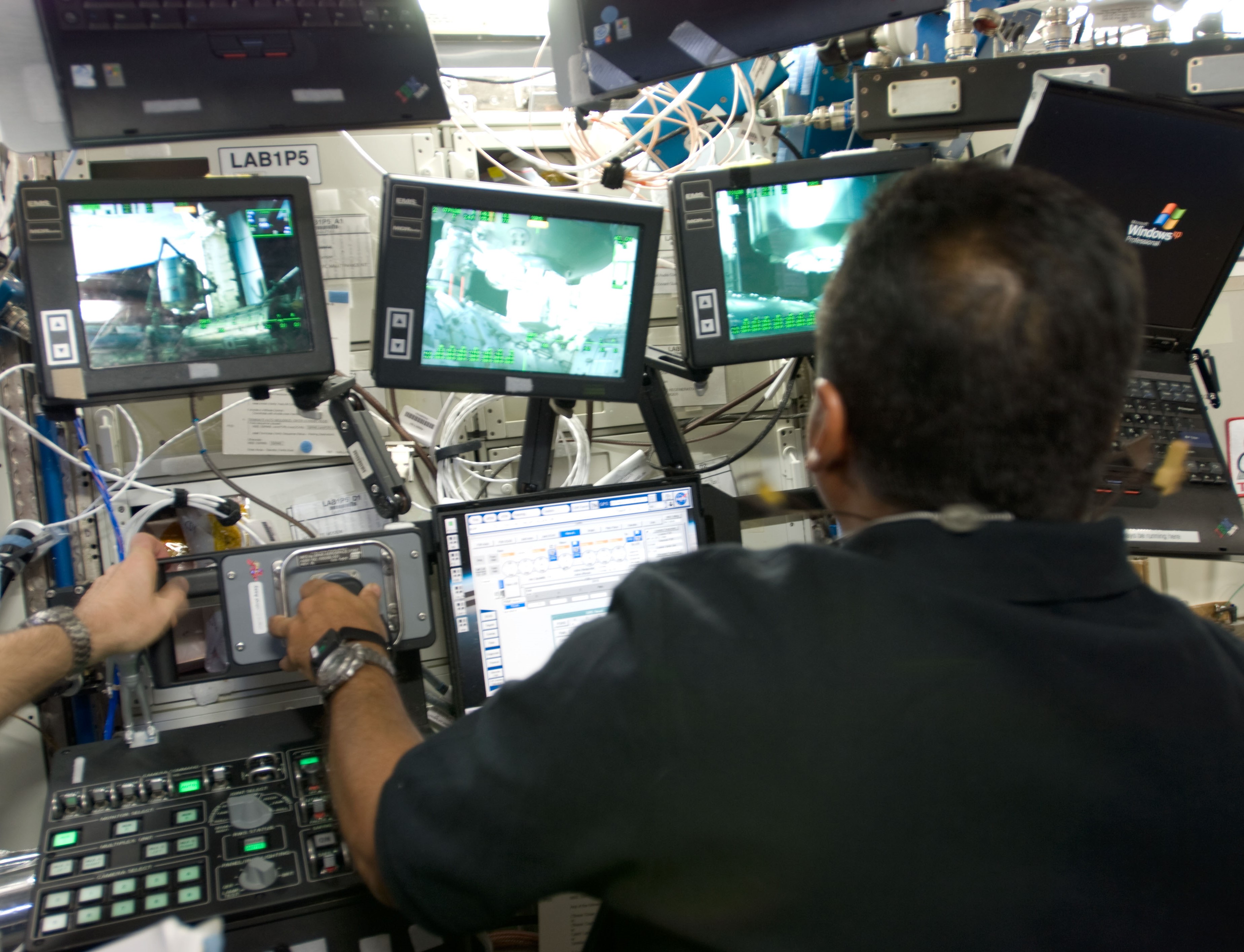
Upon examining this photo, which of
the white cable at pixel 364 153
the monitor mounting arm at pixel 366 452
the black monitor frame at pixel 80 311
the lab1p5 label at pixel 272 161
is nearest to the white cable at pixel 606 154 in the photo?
the white cable at pixel 364 153

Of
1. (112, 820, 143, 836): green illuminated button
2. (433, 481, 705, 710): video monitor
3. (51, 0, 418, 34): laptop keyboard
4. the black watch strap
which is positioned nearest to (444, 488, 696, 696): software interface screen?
(433, 481, 705, 710): video monitor

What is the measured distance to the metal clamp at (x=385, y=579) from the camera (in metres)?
1.23

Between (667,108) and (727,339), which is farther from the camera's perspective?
(667,108)

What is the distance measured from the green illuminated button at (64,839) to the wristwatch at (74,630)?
211mm

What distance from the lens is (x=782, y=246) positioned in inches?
56.6

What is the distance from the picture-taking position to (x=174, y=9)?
123 centimetres

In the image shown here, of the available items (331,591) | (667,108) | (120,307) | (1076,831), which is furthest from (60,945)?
(667,108)

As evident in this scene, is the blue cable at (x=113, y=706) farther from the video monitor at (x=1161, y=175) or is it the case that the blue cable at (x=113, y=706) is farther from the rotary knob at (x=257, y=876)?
the video monitor at (x=1161, y=175)

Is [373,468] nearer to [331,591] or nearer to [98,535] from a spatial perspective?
[331,591]

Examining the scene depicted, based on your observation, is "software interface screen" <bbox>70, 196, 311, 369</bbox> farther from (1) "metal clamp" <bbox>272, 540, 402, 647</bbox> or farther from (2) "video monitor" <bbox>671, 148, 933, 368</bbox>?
(2) "video monitor" <bbox>671, 148, 933, 368</bbox>

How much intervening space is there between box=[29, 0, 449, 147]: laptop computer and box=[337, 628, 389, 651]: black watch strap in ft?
2.51

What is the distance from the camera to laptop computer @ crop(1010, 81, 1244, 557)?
1415 mm

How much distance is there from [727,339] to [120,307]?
895 millimetres

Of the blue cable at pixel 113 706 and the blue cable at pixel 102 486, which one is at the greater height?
the blue cable at pixel 102 486
